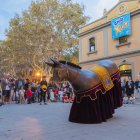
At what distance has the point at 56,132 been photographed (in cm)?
613

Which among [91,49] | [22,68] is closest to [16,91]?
[91,49]

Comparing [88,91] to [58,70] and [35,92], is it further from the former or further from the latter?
[35,92]

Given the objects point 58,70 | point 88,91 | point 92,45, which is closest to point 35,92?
point 88,91

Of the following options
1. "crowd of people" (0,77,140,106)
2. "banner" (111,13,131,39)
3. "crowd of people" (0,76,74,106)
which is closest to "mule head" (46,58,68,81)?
"crowd of people" (0,77,140,106)

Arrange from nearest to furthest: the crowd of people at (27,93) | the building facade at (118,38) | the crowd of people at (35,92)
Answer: the crowd of people at (27,93) < the crowd of people at (35,92) < the building facade at (118,38)

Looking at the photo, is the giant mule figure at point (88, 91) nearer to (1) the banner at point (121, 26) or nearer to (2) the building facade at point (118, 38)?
(2) the building facade at point (118, 38)

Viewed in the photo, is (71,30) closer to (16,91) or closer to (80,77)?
(16,91)

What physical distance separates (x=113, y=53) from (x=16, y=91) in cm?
1181

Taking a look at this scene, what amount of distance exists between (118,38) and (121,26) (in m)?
1.39

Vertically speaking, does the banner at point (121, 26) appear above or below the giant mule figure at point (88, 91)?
above

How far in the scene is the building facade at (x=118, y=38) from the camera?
23438mm

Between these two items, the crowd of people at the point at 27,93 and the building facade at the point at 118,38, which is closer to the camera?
the crowd of people at the point at 27,93

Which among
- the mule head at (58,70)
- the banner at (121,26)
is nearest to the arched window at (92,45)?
the banner at (121,26)

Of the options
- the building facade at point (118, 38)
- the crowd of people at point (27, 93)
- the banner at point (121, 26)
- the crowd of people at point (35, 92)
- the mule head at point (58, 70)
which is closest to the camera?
the mule head at point (58, 70)
